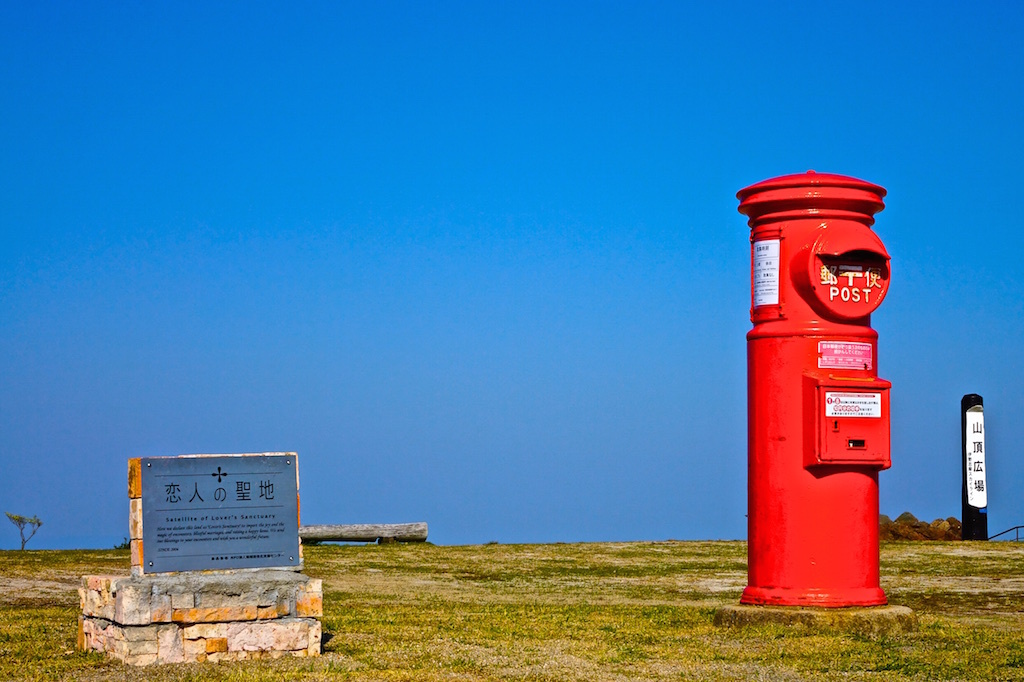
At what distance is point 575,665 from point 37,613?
4.87m

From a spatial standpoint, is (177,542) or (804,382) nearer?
(177,542)

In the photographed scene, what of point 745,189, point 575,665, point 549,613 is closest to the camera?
point 575,665

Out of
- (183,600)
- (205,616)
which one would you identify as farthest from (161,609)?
(205,616)

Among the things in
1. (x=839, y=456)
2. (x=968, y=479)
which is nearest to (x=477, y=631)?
(x=839, y=456)

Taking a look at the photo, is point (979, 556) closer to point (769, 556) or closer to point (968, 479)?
point (968, 479)

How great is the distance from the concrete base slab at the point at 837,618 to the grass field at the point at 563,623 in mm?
89

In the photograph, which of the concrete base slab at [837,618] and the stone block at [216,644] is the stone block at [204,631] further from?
the concrete base slab at [837,618]

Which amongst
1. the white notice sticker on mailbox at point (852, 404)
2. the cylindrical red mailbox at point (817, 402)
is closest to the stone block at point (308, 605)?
the cylindrical red mailbox at point (817, 402)

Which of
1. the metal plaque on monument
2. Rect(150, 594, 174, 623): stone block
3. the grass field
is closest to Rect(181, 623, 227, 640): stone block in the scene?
Rect(150, 594, 174, 623): stone block

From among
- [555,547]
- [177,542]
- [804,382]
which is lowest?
[555,547]

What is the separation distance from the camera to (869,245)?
28.8 ft

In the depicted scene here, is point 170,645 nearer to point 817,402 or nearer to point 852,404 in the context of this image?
point 817,402

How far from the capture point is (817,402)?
339 inches

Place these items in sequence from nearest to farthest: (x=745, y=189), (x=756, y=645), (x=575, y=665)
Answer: (x=575, y=665) → (x=756, y=645) → (x=745, y=189)
